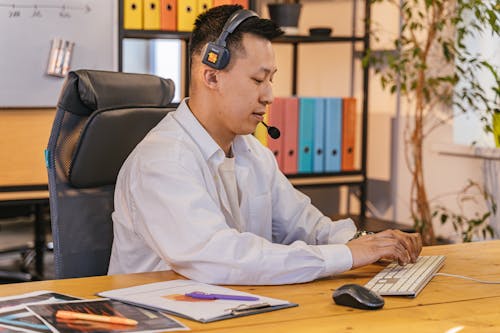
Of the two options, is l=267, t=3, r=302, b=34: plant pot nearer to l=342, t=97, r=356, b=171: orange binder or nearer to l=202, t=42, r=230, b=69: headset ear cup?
l=342, t=97, r=356, b=171: orange binder

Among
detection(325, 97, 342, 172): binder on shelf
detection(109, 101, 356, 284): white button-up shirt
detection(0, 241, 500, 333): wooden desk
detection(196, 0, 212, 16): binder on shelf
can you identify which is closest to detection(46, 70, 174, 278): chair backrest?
detection(109, 101, 356, 284): white button-up shirt

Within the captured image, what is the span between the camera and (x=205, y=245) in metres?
1.67

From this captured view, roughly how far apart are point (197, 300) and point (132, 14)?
7.19 feet

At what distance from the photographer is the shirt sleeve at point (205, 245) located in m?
1.66

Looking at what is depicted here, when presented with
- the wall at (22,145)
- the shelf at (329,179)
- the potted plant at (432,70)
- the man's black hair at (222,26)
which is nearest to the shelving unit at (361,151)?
the shelf at (329,179)

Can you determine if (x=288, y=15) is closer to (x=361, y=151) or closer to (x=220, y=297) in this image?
(x=361, y=151)

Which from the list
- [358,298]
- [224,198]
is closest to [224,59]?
[224,198]

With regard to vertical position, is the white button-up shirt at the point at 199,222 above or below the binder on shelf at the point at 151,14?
below

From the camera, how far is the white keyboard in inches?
63.5

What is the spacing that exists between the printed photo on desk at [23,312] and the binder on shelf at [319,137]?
2.49 meters

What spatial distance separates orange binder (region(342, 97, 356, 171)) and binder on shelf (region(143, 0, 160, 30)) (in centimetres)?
93

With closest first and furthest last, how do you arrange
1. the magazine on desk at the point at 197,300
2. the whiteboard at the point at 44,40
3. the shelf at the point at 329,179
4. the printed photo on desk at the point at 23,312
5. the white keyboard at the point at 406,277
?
the printed photo on desk at the point at 23,312 → the magazine on desk at the point at 197,300 → the white keyboard at the point at 406,277 → the whiteboard at the point at 44,40 → the shelf at the point at 329,179

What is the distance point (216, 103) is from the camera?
6.52ft

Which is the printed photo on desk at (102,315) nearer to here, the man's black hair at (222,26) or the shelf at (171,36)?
the man's black hair at (222,26)
